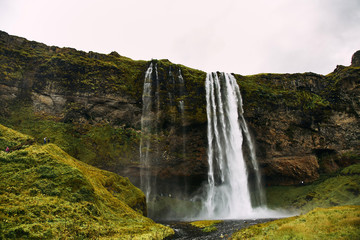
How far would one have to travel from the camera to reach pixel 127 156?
41.9m

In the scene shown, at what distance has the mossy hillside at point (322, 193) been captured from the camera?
38656 mm

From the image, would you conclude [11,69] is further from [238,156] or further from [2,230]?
[238,156]

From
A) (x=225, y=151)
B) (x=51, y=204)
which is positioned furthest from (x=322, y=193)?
(x=51, y=204)

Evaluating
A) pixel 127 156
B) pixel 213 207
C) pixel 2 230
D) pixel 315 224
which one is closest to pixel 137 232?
pixel 2 230

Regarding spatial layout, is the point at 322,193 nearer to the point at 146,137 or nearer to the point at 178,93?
the point at 178,93

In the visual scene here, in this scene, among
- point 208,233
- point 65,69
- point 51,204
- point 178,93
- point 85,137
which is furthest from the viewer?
point 178,93

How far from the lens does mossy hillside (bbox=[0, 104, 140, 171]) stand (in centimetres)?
3675

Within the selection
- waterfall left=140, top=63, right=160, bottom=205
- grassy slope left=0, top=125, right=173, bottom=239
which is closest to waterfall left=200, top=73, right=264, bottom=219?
waterfall left=140, top=63, right=160, bottom=205

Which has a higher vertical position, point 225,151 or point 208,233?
point 225,151

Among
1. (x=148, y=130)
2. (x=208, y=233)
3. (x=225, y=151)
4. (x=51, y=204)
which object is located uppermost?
(x=148, y=130)

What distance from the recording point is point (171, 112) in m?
45.1

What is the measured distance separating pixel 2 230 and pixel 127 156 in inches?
1264

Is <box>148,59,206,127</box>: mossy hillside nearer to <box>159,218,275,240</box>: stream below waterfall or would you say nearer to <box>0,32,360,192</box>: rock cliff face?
<box>0,32,360,192</box>: rock cliff face

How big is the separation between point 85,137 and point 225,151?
28.1m
